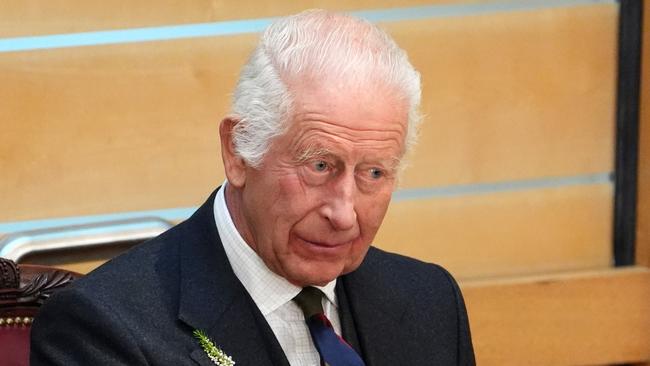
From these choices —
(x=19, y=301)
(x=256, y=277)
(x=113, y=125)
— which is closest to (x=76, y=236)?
(x=113, y=125)

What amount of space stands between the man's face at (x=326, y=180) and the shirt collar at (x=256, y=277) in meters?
0.07

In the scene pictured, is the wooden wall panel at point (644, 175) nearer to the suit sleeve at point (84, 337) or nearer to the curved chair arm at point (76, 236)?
the curved chair arm at point (76, 236)

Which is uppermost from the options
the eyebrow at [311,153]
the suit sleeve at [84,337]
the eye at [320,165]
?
the eyebrow at [311,153]

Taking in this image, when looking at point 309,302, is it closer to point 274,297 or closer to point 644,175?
point 274,297

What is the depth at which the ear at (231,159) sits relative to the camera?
2236mm

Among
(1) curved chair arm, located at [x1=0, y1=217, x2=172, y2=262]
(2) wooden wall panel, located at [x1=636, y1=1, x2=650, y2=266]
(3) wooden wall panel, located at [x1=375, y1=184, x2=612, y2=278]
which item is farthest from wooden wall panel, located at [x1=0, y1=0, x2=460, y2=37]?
(2) wooden wall panel, located at [x1=636, y1=1, x2=650, y2=266]

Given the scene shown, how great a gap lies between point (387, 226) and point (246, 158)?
1.47 m

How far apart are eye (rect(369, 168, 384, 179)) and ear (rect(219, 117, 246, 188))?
226mm

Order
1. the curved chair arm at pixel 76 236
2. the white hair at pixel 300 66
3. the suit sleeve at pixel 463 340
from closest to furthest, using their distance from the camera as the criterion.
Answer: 1. the white hair at pixel 300 66
2. the suit sleeve at pixel 463 340
3. the curved chair arm at pixel 76 236

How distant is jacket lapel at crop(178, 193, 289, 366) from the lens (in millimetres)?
2252

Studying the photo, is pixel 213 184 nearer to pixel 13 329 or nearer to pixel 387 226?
pixel 387 226

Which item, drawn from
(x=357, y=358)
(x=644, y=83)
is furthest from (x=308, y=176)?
(x=644, y=83)

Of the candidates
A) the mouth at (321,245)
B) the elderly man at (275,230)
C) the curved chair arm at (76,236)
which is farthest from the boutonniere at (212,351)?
the curved chair arm at (76,236)

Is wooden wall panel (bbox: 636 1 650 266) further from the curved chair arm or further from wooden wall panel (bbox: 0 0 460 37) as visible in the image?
the curved chair arm
